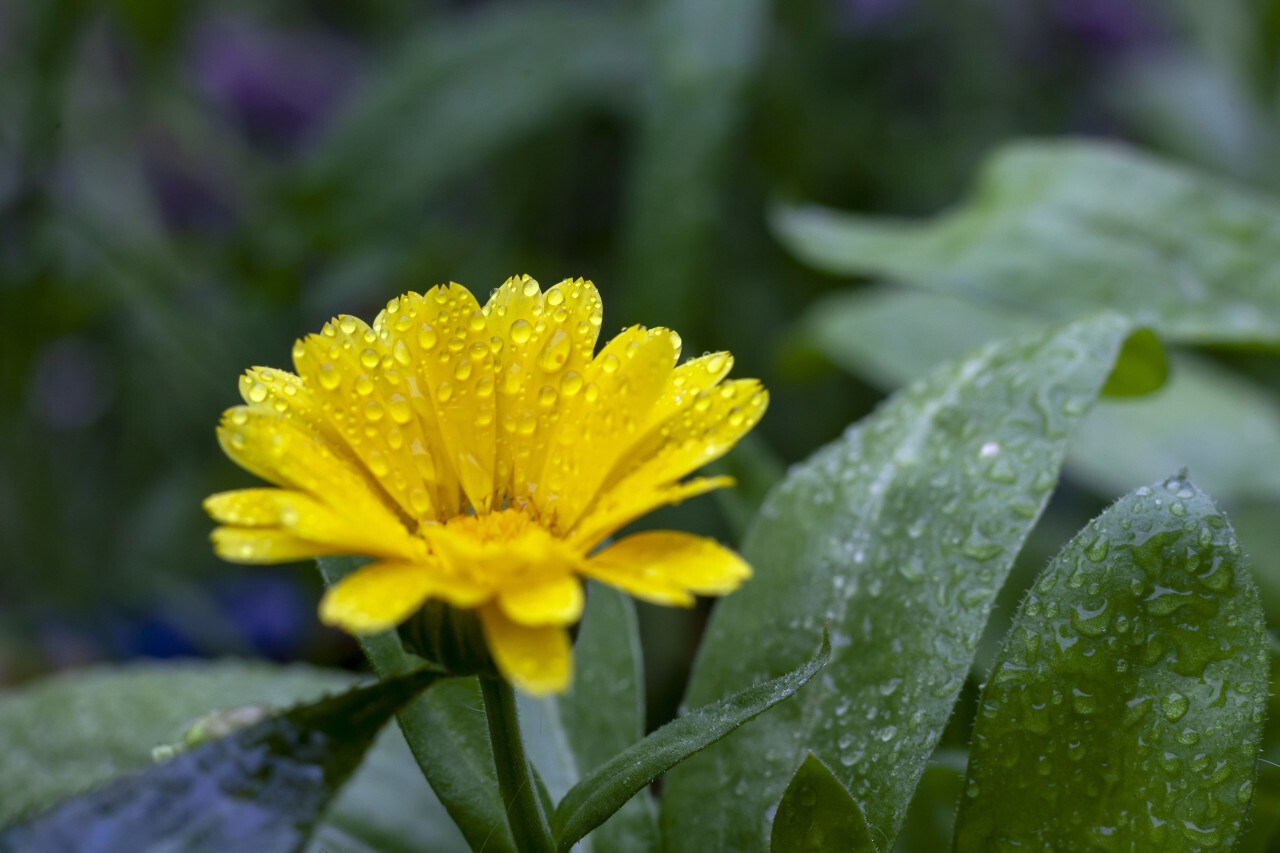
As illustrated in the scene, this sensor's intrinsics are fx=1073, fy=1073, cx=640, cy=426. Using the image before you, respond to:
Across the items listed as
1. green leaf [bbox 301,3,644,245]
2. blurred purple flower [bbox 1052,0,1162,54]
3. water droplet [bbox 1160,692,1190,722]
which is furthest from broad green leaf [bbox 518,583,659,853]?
blurred purple flower [bbox 1052,0,1162,54]

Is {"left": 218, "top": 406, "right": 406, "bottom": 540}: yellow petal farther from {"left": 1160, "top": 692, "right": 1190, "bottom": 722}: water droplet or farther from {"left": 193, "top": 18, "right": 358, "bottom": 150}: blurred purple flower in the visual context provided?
{"left": 193, "top": 18, "right": 358, "bottom": 150}: blurred purple flower

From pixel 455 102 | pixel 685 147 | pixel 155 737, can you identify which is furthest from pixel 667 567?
pixel 455 102

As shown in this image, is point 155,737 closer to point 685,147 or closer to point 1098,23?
point 685,147

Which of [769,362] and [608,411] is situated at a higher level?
[608,411]

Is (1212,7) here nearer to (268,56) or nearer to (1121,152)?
(1121,152)

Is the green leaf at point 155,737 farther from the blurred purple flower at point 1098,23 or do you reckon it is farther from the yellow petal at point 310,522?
the blurred purple flower at point 1098,23

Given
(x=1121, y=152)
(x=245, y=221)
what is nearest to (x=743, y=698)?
(x=1121, y=152)
